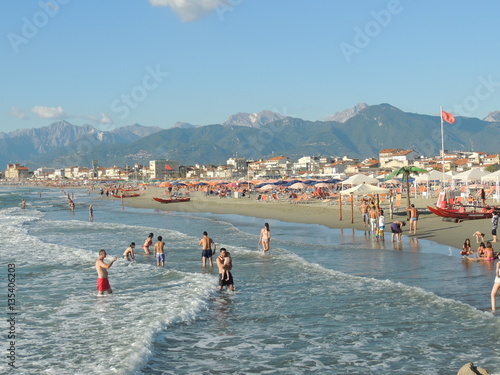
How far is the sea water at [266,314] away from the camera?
743 cm

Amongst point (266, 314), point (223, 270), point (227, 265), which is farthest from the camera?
point (223, 270)

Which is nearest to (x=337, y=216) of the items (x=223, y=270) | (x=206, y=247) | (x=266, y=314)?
(x=206, y=247)

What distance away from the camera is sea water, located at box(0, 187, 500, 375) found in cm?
743

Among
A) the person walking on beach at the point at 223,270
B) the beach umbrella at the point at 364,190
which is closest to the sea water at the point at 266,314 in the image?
the person walking on beach at the point at 223,270

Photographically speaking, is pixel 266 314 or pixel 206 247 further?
pixel 206 247

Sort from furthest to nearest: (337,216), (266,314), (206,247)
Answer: (337,216) < (206,247) < (266,314)

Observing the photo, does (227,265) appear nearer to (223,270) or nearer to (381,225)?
(223,270)

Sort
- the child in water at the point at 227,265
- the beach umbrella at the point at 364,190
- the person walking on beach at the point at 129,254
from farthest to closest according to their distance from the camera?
the beach umbrella at the point at 364,190
the person walking on beach at the point at 129,254
the child in water at the point at 227,265

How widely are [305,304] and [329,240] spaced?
32.2 ft

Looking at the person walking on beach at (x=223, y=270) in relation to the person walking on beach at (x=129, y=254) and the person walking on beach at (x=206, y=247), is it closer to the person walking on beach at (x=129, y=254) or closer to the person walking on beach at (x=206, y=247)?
the person walking on beach at (x=206, y=247)

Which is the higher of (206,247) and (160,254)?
(206,247)

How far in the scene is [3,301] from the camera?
37.6 feet

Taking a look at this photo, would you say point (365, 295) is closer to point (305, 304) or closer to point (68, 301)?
point (305, 304)

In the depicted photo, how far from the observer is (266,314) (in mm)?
9773
